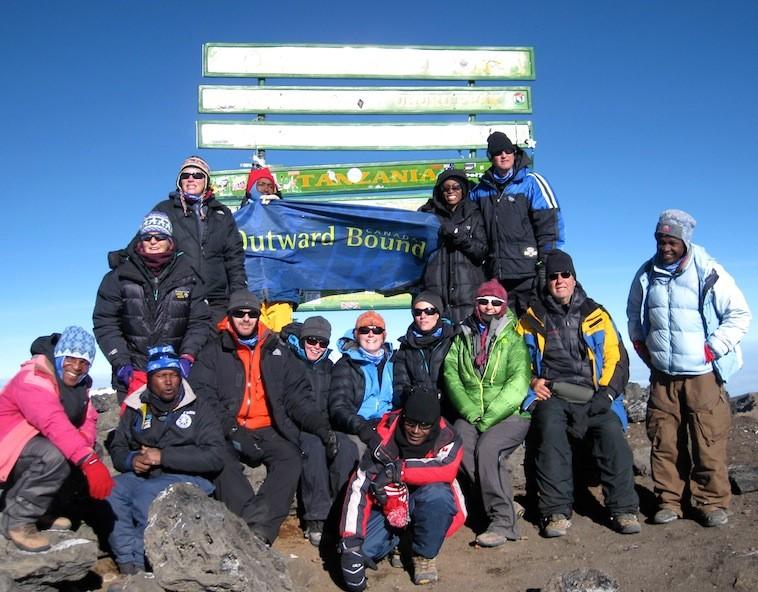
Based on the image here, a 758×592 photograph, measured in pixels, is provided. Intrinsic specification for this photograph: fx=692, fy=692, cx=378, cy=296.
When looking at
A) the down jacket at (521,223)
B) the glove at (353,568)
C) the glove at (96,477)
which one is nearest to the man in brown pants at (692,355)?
the down jacket at (521,223)

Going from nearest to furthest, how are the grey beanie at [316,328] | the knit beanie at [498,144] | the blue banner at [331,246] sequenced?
the grey beanie at [316,328]
the knit beanie at [498,144]
the blue banner at [331,246]

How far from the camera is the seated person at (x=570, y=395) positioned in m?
6.00

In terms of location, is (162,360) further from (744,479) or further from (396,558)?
(744,479)

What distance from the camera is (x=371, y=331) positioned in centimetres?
654

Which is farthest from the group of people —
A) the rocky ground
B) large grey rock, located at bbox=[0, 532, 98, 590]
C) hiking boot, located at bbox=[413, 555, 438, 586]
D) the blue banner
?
the blue banner

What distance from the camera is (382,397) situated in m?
6.47

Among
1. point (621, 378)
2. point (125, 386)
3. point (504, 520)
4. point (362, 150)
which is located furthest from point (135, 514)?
point (362, 150)

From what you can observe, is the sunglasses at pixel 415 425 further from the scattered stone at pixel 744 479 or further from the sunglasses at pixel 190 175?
the scattered stone at pixel 744 479

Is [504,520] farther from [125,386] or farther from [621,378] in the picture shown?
[125,386]

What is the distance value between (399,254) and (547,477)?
3691 mm

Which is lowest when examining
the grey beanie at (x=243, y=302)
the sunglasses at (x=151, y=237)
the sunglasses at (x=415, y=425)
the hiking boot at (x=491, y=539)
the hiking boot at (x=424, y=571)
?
the hiking boot at (x=424, y=571)

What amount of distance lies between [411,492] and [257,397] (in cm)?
158

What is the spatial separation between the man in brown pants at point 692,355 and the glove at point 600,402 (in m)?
0.58

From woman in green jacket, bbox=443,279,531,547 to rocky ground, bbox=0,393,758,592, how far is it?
13.7 inches
